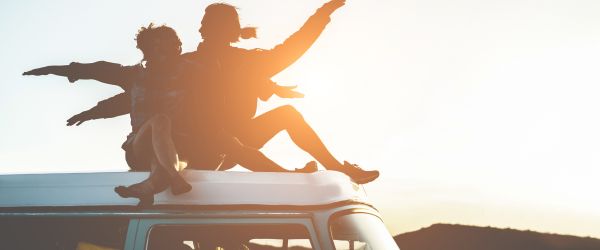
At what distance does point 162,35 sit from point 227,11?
0.95 meters

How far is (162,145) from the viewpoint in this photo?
4062mm

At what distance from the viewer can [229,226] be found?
12.1 ft

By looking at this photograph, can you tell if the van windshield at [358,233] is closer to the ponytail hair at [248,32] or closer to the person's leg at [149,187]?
the person's leg at [149,187]

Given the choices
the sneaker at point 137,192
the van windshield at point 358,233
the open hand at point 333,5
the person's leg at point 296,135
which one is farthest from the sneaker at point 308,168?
the open hand at point 333,5

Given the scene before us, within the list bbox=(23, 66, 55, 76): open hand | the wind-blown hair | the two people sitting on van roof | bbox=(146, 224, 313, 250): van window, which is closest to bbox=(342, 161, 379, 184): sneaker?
the two people sitting on van roof

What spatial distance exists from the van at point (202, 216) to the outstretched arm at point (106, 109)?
145cm

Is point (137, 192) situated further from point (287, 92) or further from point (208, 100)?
point (287, 92)

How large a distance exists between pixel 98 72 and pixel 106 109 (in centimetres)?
53

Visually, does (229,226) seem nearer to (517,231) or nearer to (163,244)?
(163,244)

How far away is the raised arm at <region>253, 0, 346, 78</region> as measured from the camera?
16.8 feet

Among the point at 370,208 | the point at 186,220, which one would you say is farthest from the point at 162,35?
the point at 370,208

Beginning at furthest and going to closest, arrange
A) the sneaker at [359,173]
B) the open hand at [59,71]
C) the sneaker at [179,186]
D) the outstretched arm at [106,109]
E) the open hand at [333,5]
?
the outstretched arm at [106,109] < the open hand at [333,5] < the open hand at [59,71] < the sneaker at [359,173] < the sneaker at [179,186]

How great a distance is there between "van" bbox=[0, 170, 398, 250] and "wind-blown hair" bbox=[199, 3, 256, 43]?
79.0 inches

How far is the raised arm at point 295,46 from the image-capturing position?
513cm
